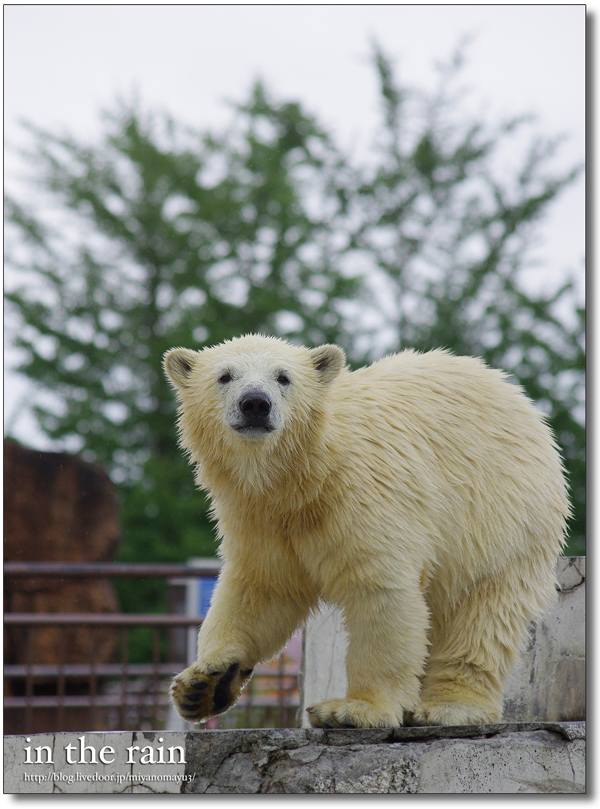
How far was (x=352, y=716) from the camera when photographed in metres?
2.60

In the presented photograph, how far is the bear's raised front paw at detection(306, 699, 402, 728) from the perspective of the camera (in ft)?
8.54

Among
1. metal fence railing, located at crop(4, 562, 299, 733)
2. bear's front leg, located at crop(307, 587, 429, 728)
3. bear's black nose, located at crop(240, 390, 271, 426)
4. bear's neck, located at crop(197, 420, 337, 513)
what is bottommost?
metal fence railing, located at crop(4, 562, 299, 733)

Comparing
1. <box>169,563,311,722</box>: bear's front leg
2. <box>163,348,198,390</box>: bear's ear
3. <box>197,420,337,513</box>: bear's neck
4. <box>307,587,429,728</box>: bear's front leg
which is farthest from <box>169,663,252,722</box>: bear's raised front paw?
<box>163,348,198,390</box>: bear's ear

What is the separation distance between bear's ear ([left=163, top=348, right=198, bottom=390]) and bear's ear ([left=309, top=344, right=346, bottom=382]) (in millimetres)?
429

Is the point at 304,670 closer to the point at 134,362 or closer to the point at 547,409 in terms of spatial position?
the point at 547,409

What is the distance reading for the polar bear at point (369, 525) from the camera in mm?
2674

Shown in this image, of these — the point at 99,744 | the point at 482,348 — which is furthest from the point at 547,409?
the point at 99,744

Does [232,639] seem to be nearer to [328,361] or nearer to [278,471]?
[278,471]

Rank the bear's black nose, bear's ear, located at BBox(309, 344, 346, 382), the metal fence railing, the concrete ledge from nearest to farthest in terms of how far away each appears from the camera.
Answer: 1. the bear's black nose
2. the concrete ledge
3. bear's ear, located at BBox(309, 344, 346, 382)
4. the metal fence railing

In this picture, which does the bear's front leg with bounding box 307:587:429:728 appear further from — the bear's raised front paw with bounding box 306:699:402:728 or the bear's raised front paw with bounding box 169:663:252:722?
the bear's raised front paw with bounding box 169:663:252:722

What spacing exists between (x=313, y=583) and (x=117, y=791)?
0.93 meters

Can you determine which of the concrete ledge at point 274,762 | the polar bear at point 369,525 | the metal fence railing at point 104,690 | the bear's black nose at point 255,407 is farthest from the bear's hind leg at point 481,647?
the metal fence railing at point 104,690

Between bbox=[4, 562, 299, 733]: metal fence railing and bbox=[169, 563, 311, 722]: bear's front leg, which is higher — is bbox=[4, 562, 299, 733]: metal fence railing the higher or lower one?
the lower one

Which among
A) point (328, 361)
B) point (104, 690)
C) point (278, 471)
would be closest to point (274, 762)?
point (278, 471)
